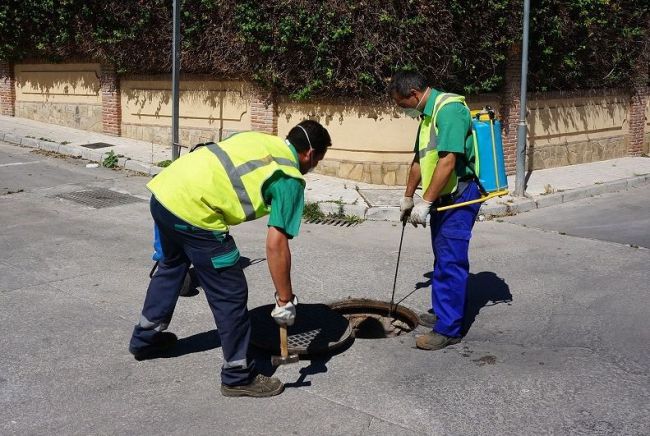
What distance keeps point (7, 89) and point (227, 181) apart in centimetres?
1506

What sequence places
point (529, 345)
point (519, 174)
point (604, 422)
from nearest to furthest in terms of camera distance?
point (604, 422) → point (529, 345) → point (519, 174)

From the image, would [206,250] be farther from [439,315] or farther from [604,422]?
[604,422]

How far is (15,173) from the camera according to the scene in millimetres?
12117

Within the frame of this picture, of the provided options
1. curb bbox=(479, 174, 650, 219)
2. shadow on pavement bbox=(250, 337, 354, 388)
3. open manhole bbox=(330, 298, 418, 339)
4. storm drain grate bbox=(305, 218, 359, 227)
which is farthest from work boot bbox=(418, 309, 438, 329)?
curb bbox=(479, 174, 650, 219)

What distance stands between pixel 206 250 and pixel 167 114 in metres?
10.5

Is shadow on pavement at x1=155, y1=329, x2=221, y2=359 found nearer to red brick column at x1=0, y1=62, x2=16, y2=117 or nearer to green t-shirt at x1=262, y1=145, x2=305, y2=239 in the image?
green t-shirt at x1=262, y1=145, x2=305, y2=239

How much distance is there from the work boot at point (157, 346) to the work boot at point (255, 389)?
0.72 metres

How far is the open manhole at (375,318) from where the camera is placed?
6117 mm

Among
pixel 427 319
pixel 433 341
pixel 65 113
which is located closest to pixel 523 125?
pixel 427 319

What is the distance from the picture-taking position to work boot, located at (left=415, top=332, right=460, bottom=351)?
5449mm

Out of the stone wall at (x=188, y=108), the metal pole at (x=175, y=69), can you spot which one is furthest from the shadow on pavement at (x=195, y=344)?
the stone wall at (x=188, y=108)

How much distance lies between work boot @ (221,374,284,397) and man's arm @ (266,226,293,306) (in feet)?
2.02

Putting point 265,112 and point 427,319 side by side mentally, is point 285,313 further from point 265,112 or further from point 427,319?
point 265,112

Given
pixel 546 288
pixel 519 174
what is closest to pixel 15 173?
pixel 519 174
